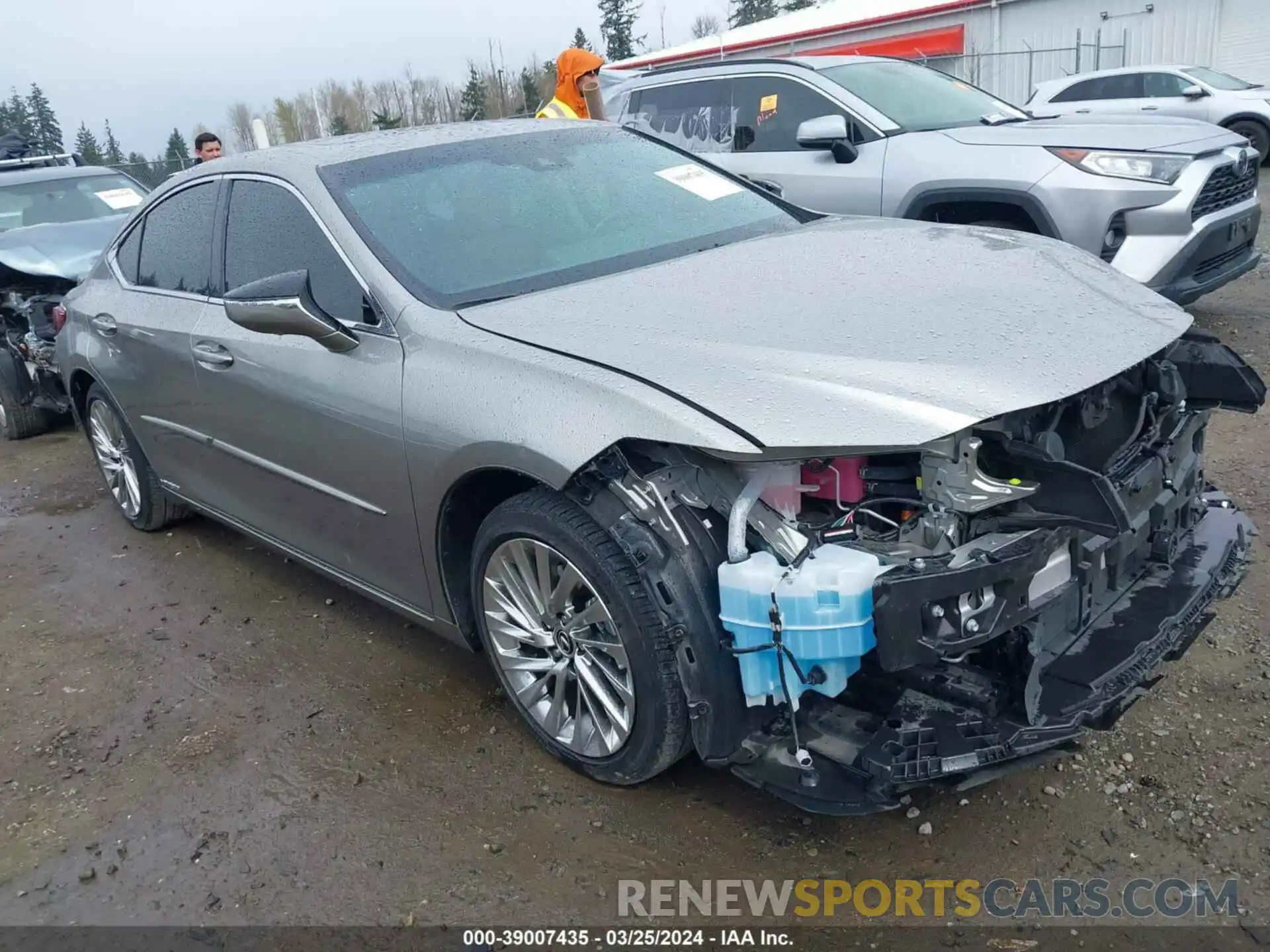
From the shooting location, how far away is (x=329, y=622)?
425 cm

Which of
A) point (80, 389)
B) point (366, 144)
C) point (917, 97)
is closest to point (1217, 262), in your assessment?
point (917, 97)

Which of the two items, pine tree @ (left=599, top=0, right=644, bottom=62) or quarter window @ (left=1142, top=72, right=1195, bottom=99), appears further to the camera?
pine tree @ (left=599, top=0, right=644, bottom=62)

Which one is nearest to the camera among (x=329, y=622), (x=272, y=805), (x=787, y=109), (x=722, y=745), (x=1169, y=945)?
(x=1169, y=945)

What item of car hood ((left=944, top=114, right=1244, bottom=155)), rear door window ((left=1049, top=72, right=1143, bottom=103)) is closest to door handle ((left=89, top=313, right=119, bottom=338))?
car hood ((left=944, top=114, right=1244, bottom=155))

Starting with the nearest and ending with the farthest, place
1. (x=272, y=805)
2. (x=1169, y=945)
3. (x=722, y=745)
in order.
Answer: (x=1169, y=945) → (x=722, y=745) → (x=272, y=805)

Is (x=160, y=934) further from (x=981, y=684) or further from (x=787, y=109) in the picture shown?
(x=787, y=109)

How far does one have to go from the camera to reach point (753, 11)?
59156mm

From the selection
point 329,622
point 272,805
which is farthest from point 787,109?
point 272,805

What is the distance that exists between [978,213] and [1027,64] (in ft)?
71.7

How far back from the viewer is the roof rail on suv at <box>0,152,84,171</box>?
32.3 ft

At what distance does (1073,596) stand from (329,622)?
9.26ft

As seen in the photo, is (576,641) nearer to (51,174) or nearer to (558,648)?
(558,648)

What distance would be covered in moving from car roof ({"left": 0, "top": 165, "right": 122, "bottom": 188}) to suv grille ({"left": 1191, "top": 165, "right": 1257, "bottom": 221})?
8.25m
